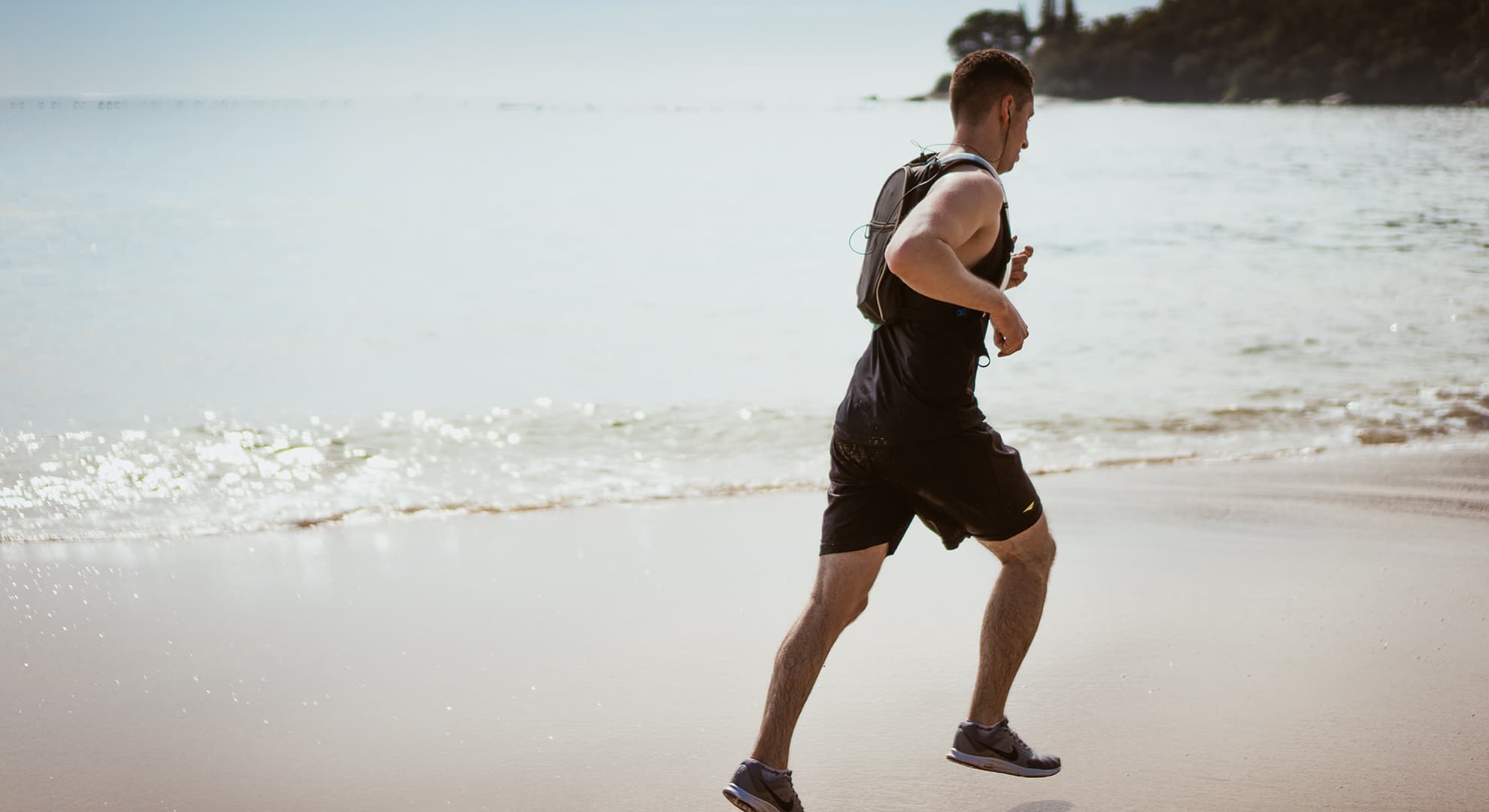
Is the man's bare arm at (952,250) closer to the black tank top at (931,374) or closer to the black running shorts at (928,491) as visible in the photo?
the black tank top at (931,374)

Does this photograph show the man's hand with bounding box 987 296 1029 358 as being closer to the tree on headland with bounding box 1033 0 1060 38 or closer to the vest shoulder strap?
the vest shoulder strap

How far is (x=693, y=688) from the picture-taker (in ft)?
12.4

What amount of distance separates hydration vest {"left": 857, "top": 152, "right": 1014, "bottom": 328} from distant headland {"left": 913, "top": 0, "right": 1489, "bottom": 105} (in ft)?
489

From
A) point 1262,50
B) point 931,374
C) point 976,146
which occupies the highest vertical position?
point 1262,50

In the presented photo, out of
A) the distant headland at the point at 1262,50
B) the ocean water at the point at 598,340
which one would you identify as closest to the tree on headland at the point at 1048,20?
the distant headland at the point at 1262,50

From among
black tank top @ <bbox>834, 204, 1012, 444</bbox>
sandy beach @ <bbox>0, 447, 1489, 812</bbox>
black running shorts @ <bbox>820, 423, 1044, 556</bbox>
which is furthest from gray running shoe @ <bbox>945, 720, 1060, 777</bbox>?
black tank top @ <bbox>834, 204, 1012, 444</bbox>

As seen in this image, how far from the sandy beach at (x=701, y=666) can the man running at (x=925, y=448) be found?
1.79 ft

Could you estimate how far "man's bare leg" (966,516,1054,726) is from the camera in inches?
117

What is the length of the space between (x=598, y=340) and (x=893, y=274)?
11.3 metres

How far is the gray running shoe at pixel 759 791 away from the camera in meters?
2.64

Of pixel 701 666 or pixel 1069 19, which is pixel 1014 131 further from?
pixel 1069 19

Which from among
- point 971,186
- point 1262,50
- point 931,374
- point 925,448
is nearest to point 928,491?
point 925,448

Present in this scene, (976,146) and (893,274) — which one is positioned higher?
(976,146)

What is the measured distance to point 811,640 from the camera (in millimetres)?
2732
